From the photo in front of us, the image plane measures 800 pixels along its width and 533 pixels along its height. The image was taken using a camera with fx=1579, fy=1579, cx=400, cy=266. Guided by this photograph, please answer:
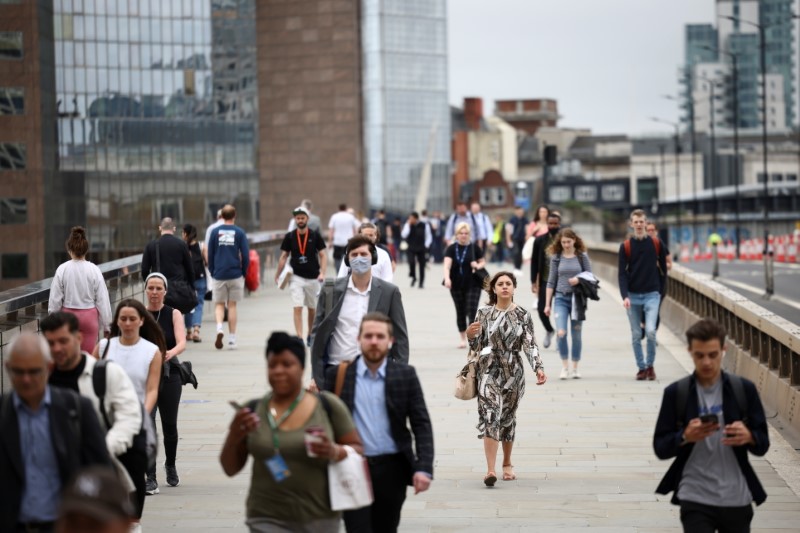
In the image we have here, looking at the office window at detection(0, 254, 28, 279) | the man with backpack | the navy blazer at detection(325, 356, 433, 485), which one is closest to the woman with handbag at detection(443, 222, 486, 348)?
the navy blazer at detection(325, 356, 433, 485)

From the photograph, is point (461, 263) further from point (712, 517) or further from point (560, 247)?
point (712, 517)

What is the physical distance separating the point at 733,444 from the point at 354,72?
305 feet

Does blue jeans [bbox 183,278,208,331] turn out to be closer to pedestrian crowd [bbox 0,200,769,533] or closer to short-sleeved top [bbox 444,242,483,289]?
short-sleeved top [bbox 444,242,483,289]

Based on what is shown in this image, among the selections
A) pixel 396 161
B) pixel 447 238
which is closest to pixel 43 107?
pixel 396 161

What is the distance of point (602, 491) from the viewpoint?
11.0 metres

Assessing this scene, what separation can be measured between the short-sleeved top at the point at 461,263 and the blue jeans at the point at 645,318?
3050 millimetres

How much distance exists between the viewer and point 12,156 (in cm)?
8031

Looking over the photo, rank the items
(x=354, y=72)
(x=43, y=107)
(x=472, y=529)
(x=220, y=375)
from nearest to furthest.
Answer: (x=472, y=529), (x=220, y=375), (x=43, y=107), (x=354, y=72)

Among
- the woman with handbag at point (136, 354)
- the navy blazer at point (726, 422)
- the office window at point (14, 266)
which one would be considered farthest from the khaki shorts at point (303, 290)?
the office window at point (14, 266)

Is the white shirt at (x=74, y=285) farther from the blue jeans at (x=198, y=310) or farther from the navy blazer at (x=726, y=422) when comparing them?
the blue jeans at (x=198, y=310)

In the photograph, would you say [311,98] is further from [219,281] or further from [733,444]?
[733,444]

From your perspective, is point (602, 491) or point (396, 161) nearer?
point (602, 491)

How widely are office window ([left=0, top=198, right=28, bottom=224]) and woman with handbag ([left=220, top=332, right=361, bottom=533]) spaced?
75.3 m

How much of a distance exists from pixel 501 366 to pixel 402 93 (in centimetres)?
11008
